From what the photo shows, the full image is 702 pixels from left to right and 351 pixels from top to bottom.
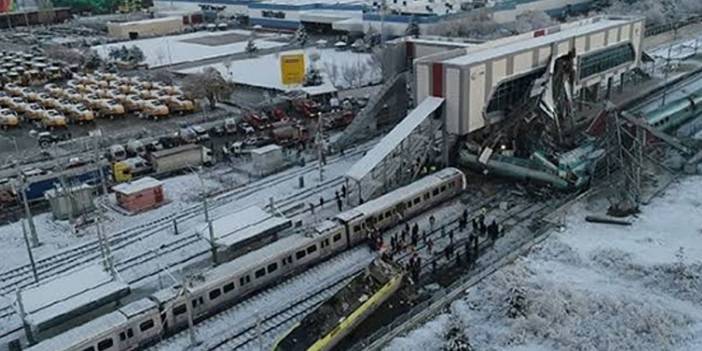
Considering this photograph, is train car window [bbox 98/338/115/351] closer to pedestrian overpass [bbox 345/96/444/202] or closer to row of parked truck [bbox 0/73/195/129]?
pedestrian overpass [bbox 345/96/444/202]

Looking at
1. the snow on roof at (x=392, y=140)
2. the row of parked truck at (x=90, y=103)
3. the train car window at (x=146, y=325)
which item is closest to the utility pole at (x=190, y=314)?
the train car window at (x=146, y=325)

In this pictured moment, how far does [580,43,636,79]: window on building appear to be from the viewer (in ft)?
123

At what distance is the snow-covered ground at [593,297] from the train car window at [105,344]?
7.77 m

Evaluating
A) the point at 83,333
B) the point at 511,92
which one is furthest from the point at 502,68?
the point at 83,333

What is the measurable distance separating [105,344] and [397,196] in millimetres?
12549

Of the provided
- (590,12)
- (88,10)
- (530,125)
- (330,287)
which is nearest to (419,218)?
(330,287)

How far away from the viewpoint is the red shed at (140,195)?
2962 cm

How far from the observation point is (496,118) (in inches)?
1292

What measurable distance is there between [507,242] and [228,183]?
14.3 metres

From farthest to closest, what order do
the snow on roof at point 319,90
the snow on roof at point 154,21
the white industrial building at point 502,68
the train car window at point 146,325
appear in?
the snow on roof at point 154,21, the snow on roof at point 319,90, the white industrial building at point 502,68, the train car window at point 146,325

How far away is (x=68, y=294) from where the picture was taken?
20.4 metres

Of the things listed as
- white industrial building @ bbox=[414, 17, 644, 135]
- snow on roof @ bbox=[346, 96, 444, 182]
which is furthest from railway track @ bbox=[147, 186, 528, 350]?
white industrial building @ bbox=[414, 17, 644, 135]

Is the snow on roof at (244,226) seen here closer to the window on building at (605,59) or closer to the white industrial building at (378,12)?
the window on building at (605,59)

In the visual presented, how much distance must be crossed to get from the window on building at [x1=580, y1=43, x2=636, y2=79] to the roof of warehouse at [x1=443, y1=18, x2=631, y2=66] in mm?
1447
